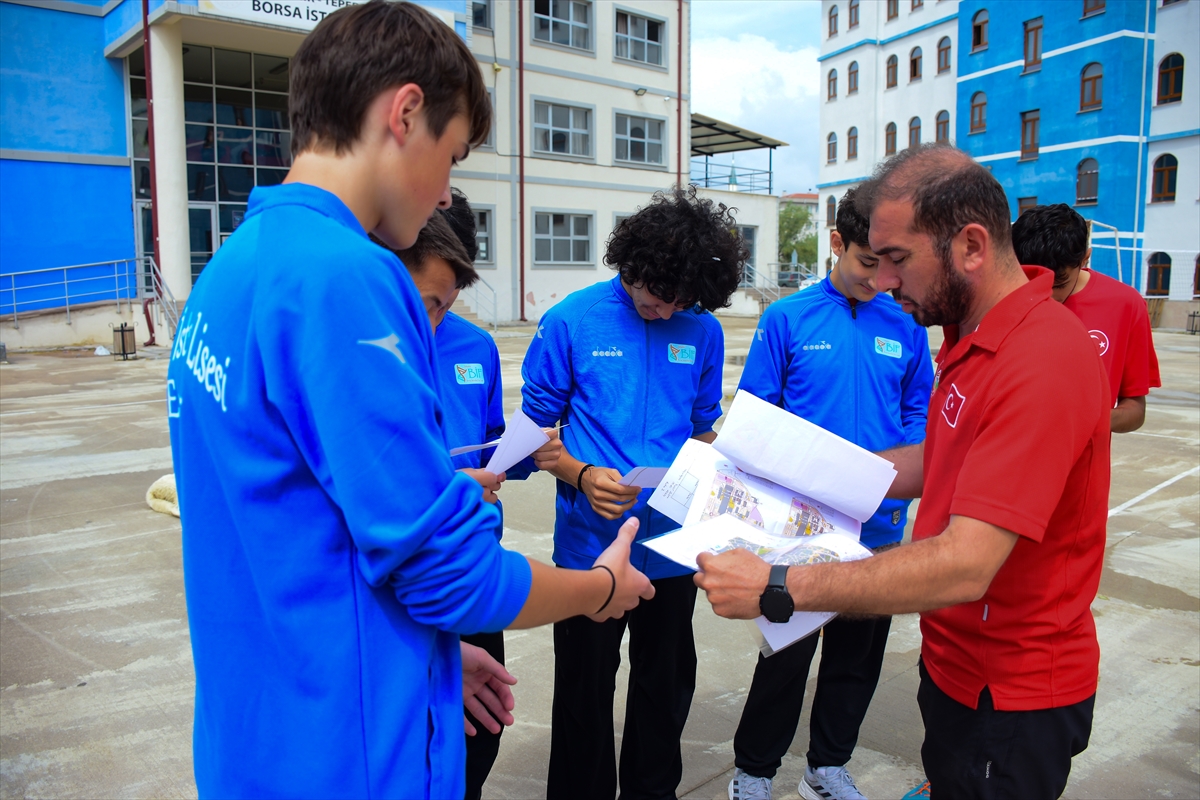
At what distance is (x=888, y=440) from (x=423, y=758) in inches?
92.1

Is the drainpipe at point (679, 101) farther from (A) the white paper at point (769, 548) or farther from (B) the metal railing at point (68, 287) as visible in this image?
(A) the white paper at point (769, 548)

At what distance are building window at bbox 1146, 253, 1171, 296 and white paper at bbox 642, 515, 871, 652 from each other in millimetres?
33477

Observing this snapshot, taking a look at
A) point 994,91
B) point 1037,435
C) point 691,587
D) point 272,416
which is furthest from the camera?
point 994,91

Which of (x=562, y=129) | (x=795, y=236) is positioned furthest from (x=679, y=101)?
(x=795, y=236)

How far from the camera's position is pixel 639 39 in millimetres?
28328

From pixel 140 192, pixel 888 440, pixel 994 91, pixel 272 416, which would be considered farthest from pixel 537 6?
pixel 272 416

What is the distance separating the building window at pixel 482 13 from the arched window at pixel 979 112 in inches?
906

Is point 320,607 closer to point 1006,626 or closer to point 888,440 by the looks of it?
point 1006,626

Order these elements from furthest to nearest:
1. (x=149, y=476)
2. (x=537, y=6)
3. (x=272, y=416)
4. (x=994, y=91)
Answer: (x=994, y=91) → (x=537, y=6) → (x=149, y=476) → (x=272, y=416)

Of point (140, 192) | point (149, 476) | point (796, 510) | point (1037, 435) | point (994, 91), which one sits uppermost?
point (994, 91)

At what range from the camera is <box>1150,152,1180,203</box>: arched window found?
2983 cm

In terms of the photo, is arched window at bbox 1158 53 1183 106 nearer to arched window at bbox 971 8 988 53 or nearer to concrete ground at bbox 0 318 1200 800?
arched window at bbox 971 8 988 53

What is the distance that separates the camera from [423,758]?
1.20 m

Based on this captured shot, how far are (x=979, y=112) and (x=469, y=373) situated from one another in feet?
132
